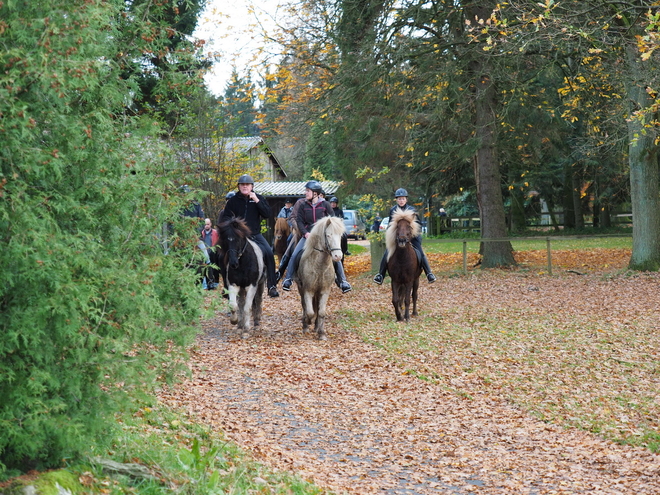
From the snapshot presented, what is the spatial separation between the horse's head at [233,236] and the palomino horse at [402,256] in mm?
2630

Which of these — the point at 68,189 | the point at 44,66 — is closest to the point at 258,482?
the point at 68,189

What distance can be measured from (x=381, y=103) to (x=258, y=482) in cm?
1674

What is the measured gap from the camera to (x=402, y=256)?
13500 millimetres

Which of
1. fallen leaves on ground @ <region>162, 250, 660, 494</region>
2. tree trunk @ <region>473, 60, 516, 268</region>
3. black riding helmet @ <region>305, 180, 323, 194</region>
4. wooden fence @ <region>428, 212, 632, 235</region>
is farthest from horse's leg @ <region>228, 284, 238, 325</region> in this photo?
wooden fence @ <region>428, 212, 632, 235</region>

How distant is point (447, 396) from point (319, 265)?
4090 mm

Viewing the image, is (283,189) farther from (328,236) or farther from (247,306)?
(328,236)

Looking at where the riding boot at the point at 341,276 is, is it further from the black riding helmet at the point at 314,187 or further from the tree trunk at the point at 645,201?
the tree trunk at the point at 645,201

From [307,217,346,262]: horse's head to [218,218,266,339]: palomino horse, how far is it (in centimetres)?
100

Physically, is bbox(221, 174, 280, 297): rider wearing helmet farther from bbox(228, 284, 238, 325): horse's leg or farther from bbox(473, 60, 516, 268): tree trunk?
bbox(473, 60, 516, 268): tree trunk

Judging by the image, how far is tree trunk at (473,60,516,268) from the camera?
21.3 meters

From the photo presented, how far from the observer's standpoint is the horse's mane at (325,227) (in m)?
12.0

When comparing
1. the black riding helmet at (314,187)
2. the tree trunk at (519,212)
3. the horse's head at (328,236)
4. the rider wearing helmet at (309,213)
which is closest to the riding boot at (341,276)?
the rider wearing helmet at (309,213)

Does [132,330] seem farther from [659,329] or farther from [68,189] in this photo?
[659,329]

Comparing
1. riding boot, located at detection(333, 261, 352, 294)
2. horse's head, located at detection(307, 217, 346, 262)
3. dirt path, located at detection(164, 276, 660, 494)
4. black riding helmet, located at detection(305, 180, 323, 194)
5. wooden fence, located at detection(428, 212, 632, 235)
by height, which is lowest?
dirt path, located at detection(164, 276, 660, 494)
